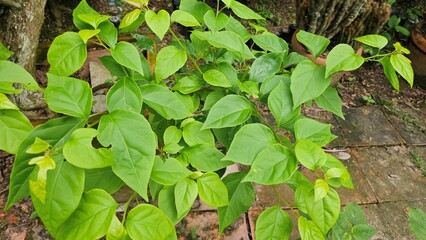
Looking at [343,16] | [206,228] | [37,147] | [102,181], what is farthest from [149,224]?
[343,16]

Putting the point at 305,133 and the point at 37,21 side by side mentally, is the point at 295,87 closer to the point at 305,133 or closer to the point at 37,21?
the point at 305,133

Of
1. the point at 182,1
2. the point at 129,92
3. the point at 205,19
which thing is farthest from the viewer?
the point at 182,1

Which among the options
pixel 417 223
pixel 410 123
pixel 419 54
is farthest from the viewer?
pixel 419 54

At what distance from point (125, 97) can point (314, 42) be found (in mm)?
600

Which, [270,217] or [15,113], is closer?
[15,113]

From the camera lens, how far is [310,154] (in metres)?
0.87

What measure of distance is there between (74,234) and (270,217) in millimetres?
503

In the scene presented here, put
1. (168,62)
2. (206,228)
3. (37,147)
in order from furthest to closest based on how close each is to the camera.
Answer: (206,228) → (168,62) → (37,147)

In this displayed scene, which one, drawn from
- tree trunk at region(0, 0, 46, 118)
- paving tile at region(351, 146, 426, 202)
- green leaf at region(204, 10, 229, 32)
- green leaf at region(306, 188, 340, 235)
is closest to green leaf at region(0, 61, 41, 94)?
green leaf at region(204, 10, 229, 32)

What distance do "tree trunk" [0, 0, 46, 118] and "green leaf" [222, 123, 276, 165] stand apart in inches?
61.3

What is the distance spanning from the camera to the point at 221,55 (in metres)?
1.20

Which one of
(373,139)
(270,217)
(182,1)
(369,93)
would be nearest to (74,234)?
(270,217)

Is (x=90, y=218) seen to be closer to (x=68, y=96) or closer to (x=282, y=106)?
(x=68, y=96)

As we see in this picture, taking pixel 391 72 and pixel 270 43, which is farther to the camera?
pixel 270 43
